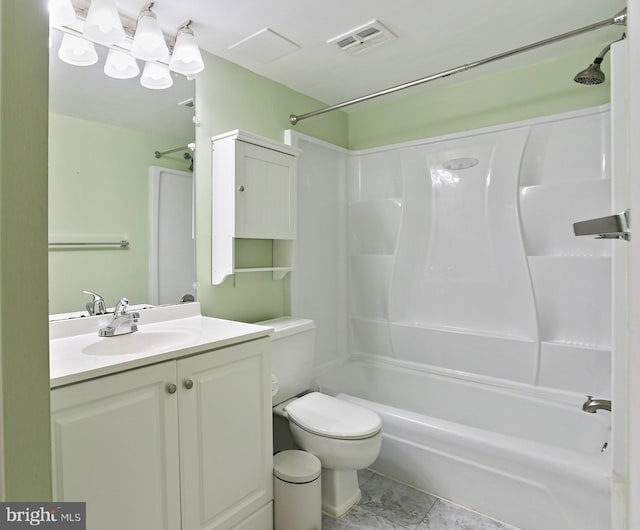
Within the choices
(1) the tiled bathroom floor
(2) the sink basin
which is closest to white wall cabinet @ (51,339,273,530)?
(2) the sink basin

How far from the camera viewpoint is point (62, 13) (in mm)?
1424

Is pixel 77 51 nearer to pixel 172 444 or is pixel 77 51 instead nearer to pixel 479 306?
pixel 172 444

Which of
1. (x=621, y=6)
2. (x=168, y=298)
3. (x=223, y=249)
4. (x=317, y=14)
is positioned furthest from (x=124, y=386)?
(x=621, y=6)

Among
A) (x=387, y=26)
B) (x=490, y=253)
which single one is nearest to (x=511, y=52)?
(x=387, y=26)

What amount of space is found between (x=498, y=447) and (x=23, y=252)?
1853 mm

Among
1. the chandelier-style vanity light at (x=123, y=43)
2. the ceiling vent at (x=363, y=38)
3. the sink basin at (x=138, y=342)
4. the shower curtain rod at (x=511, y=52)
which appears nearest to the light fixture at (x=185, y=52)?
the chandelier-style vanity light at (x=123, y=43)

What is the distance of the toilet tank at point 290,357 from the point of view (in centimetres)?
202

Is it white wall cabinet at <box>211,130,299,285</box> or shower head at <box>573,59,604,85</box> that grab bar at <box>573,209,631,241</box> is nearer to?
shower head at <box>573,59,604,85</box>

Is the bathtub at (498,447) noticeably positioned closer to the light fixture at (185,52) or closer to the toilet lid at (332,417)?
the toilet lid at (332,417)

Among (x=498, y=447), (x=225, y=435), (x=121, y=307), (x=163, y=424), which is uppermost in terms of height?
(x=121, y=307)

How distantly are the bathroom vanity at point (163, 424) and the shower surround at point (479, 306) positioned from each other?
2.75 feet

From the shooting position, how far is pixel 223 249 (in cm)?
200

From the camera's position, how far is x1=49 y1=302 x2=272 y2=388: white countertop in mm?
1134

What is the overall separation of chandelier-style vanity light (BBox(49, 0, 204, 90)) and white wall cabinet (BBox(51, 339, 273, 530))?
4.27ft
